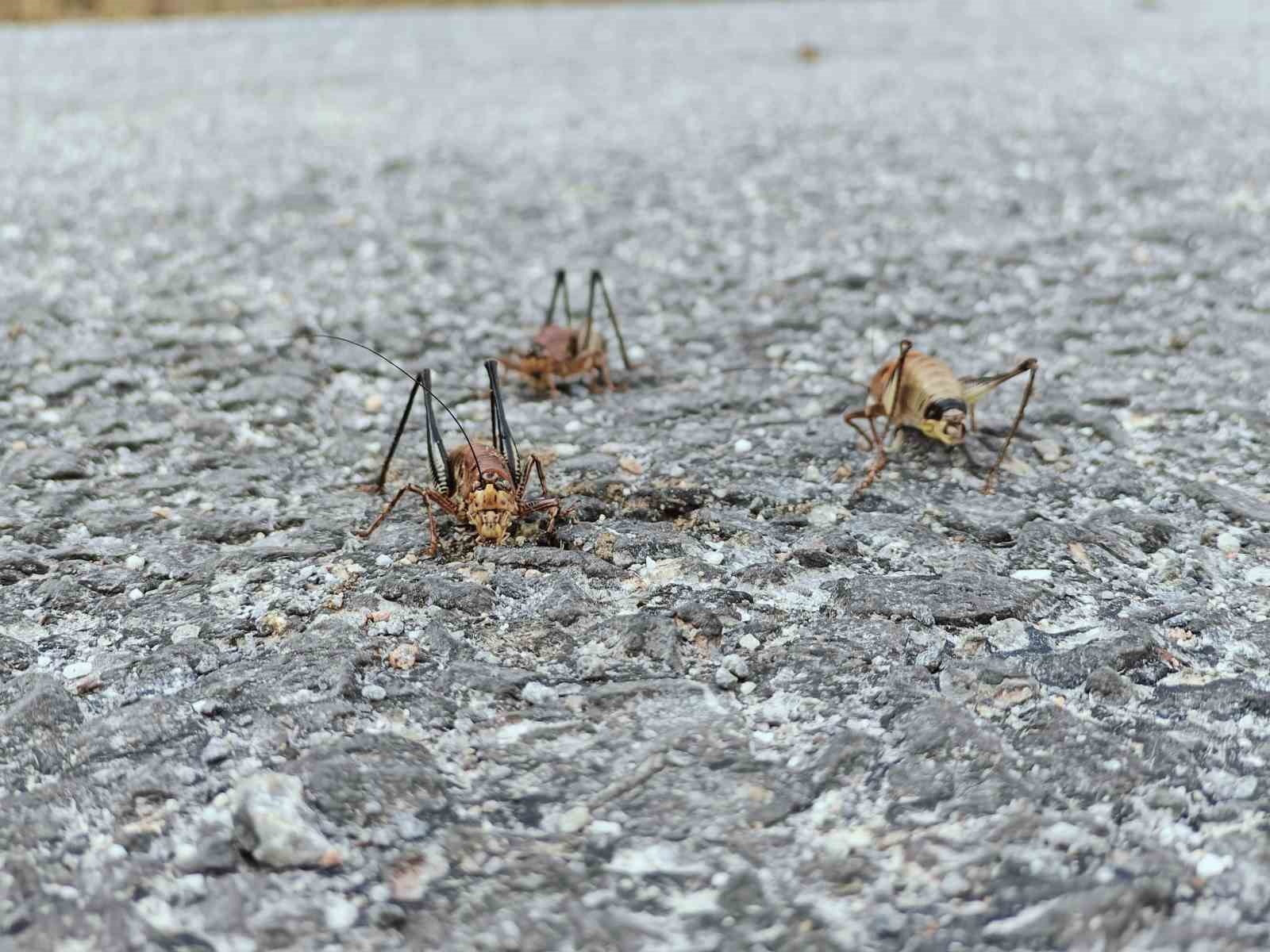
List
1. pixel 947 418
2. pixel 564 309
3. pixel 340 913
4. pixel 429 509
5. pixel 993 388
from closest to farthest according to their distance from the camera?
1. pixel 340 913
2. pixel 429 509
3. pixel 947 418
4. pixel 993 388
5. pixel 564 309

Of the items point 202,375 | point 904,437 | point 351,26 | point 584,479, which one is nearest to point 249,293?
point 202,375

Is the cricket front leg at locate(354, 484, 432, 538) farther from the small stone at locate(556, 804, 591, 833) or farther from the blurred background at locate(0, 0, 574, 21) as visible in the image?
the blurred background at locate(0, 0, 574, 21)

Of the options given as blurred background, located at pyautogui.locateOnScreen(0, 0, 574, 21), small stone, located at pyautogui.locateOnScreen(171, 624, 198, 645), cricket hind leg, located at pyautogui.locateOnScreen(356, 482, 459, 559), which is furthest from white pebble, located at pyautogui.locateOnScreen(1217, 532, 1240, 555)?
blurred background, located at pyautogui.locateOnScreen(0, 0, 574, 21)

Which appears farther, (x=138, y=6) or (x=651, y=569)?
(x=138, y=6)

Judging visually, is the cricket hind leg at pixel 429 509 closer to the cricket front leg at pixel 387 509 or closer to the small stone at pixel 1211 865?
the cricket front leg at pixel 387 509

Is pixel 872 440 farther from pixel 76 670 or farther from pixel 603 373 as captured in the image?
pixel 76 670

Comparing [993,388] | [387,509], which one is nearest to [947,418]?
[993,388]

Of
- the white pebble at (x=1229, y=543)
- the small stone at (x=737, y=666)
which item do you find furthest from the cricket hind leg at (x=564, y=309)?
the white pebble at (x=1229, y=543)
